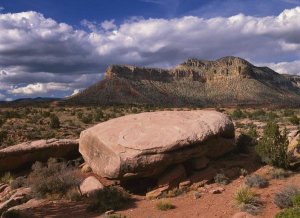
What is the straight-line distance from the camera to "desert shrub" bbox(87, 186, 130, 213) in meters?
12.5

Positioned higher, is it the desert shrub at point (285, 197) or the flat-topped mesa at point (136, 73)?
the flat-topped mesa at point (136, 73)

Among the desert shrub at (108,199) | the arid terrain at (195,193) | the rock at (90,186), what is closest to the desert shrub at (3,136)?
the arid terrain at (195,193)

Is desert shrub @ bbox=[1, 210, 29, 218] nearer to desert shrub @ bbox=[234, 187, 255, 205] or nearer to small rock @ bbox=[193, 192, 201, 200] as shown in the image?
small rock @ bbox=[193, 192, 201, 200]

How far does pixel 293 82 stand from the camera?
13950 centimetres

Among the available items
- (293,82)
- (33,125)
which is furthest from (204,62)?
(33,125)

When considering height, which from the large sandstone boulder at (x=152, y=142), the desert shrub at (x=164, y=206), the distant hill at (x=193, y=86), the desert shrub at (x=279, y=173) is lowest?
the desert shrub at (x=164, y=206)

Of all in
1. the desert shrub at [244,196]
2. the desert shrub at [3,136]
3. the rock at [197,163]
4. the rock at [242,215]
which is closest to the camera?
the rock at [242,215]

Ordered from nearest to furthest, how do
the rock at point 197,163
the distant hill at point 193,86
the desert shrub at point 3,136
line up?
the rock at point 197,163, the desert shrub at point 3,136, the distant hill at point 193,86

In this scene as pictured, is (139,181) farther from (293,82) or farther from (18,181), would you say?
(293,82)

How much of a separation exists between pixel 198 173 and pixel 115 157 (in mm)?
2855

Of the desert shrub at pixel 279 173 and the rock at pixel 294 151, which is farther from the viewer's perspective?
the rock at pixel 294 151

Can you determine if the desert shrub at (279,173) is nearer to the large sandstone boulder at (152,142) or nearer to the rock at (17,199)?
the large sandstone boulder at (152,142)

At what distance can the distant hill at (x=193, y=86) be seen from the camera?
90.2 m

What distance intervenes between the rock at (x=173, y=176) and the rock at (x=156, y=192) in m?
0.18
